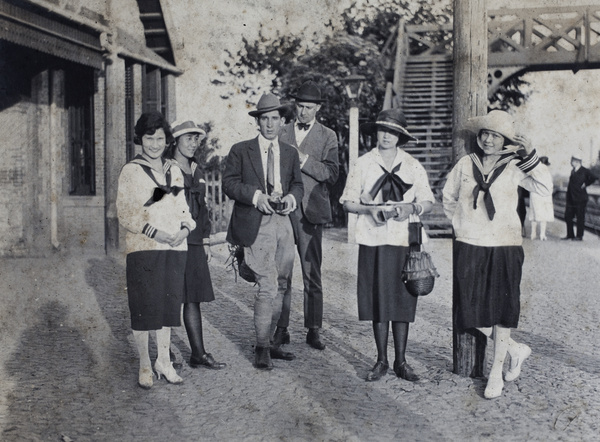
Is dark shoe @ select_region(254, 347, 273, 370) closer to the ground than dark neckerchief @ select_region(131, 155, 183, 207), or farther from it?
closer to the ground

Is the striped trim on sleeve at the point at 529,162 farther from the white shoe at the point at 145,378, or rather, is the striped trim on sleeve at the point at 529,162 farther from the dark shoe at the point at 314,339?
the white shoe at the point at 145,378

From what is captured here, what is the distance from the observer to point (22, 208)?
43.8ft

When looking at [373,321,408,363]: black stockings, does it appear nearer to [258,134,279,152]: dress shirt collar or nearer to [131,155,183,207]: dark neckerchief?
[258,134,279,152]: dress shirt collar

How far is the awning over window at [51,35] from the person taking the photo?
973 cm

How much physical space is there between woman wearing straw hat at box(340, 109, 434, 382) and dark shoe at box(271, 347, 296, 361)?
79 cm

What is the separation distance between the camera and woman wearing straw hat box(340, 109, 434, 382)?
517 cm

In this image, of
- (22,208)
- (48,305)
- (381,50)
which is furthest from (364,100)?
(48,305)

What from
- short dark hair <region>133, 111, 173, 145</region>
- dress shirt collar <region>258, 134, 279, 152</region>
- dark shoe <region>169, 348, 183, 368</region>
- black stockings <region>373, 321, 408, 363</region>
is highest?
short dark hair <region>133, 111, 173, 145</region>

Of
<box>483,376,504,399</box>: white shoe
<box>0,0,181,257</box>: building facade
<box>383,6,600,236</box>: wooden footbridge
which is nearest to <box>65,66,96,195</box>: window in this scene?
<box>0,0,181,257</box>: building facade

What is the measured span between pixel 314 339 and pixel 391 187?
1609 millimetres

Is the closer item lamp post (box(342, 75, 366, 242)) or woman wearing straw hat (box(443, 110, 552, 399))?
woman wearing straw hat (box(443, 110, 552, 399))

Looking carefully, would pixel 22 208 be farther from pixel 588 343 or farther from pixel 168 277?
pixel 588 343

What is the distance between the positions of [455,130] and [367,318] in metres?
1.54

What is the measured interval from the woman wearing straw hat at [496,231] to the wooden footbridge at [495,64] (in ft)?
36.0
